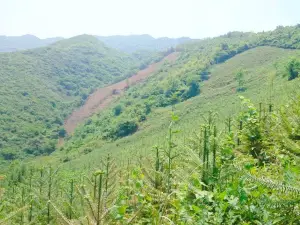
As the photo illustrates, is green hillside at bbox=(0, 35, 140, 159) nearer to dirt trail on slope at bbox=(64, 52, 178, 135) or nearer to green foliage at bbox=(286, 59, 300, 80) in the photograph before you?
dirt trail on slope at bbox=(64, 52, 178, 135)

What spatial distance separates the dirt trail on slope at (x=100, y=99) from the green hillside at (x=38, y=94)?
3806 millimetres

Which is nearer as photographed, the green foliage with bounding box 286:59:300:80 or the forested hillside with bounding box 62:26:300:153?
the green foliage with bounding box 286:59:300:80

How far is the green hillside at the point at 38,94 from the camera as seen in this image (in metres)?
108

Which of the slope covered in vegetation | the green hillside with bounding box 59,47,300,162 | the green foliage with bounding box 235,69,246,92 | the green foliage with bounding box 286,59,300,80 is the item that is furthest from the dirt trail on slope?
the slope covered in vegetation

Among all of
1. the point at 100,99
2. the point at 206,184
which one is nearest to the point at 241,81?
the point at 100,99

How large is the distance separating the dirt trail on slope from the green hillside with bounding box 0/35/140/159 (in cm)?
381

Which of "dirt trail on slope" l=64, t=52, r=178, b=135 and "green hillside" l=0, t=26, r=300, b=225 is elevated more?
"green hillside" l=0, t=26, r=300, b=225

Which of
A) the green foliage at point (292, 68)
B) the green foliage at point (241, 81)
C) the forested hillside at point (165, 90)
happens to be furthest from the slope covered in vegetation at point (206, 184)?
the forested hillside at point (165, 90)

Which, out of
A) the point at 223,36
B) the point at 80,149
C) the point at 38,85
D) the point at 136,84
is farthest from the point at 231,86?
the point at 223,36

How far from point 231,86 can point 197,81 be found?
2075 centimetres

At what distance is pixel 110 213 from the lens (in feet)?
12.1

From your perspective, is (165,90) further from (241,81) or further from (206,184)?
(206,184)

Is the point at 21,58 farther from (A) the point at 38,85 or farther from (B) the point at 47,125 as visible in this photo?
(B) the point at 47,125

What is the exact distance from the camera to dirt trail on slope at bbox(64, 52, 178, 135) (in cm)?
13241
